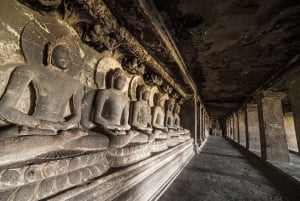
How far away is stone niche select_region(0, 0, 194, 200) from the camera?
4.43 feet

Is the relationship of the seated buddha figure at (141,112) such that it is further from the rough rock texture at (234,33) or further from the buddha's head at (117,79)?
the rough rock texture at (234,33)

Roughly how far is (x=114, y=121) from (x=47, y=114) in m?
1.11

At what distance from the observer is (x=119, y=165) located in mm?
2111

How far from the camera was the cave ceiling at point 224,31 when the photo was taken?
2391 mm

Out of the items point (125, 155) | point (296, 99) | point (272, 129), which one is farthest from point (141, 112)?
point (272, 129)

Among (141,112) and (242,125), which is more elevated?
(242,125)

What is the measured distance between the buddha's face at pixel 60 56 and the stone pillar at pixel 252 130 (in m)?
9.71

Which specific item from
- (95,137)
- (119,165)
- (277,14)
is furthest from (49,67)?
(277,14)

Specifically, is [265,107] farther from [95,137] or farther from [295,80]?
[95,137]

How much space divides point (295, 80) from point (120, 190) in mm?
5107

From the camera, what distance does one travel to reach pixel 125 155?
2229 mm

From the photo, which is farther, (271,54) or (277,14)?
(271,54)

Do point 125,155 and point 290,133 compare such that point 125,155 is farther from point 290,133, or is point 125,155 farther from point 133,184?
point 290,133

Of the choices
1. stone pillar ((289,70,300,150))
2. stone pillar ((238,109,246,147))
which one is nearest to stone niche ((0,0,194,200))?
stone pillar ((289,70,300,150))
